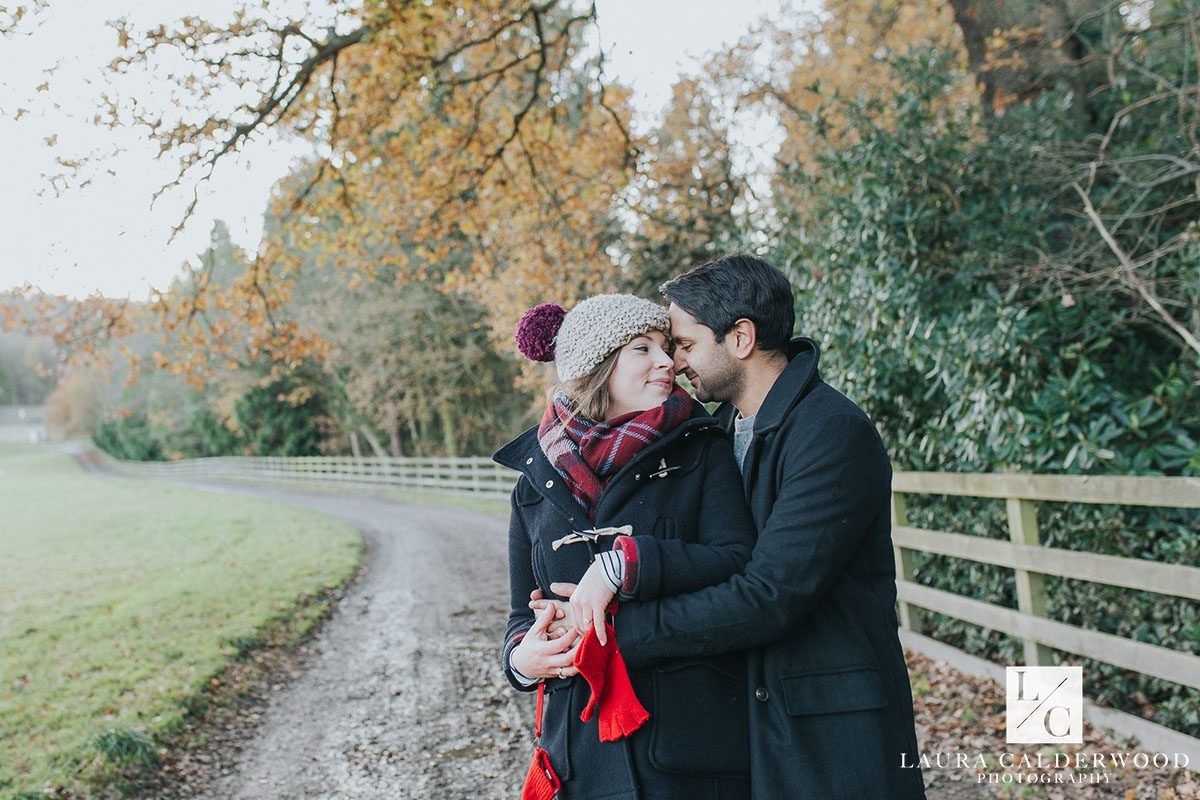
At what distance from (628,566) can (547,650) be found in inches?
12.6

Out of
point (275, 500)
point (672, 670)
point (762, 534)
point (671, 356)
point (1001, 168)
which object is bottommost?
point (275, 500)

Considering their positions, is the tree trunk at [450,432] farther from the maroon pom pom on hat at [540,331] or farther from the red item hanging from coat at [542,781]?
the red item hanging from coat at [542,781]

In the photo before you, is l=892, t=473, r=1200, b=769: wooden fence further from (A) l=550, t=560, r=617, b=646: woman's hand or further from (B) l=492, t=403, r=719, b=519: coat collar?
(A) l=550, t=560, r=617, b=646: woman's hand

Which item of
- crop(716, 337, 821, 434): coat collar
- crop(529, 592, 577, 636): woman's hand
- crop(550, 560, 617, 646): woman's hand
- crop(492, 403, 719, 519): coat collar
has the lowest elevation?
crop(529, 592, 577, 636): woman's hand

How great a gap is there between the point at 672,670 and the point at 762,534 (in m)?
0.36

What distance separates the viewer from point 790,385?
1.94 meters

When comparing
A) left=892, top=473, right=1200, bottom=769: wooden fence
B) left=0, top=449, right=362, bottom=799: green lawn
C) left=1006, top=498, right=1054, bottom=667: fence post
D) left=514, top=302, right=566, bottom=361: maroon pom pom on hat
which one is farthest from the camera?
left=0, top=449, right=362, bottom=799: green lawn

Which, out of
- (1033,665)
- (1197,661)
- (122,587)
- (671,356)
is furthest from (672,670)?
(122,587)

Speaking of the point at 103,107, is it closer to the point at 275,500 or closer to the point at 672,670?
the point at 672,670

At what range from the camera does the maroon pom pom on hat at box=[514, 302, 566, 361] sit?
225cm

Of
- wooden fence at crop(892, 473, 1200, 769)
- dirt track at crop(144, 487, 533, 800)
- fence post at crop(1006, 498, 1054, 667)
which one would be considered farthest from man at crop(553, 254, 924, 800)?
fence post at crop(1006, 498, 1054, 667)

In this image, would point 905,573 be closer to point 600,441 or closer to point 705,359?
point 705,359

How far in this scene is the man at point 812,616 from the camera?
1.72 meters

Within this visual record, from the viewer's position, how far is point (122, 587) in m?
10.3
